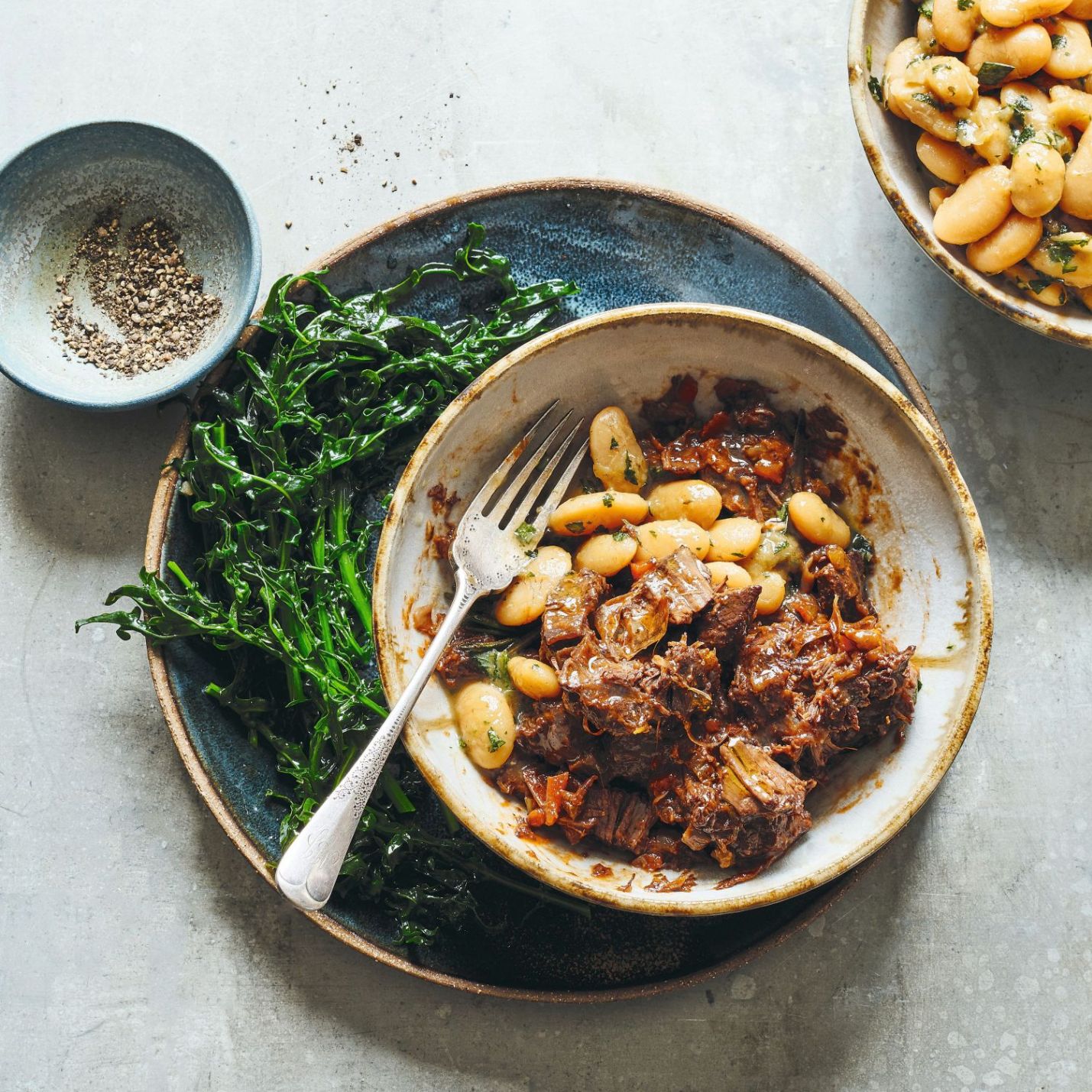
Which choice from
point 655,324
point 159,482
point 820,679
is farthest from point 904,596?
point 159,482

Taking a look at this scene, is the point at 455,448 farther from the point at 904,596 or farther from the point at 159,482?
the point at 904,596

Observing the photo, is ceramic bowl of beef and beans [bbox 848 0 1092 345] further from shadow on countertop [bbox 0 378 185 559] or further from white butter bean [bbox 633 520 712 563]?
shadow on countertop [bbox 0 378 185 559]

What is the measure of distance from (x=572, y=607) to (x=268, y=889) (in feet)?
3.67

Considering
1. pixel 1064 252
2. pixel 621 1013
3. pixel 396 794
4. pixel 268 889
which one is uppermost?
pixel 1064 252

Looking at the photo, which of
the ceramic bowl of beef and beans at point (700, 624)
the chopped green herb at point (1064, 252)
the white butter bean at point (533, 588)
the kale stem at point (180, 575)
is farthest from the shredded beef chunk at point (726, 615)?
the kale stem at point (180, 575)

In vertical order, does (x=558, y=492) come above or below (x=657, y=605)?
above

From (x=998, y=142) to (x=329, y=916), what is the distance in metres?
2.33

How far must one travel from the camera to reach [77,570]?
2.66 meters

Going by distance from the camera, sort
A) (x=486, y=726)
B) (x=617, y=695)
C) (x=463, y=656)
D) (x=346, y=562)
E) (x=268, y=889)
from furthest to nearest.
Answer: (x=268, y=889)
(x=346, y=562)
(x=463, y=656)
(x=486, y=726)
(x=617, y=695)

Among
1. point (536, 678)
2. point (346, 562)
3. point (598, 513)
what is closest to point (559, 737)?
point (536, 678)

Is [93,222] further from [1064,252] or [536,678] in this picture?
[1064,252]

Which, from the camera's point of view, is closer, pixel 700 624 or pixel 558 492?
pixel 700 624

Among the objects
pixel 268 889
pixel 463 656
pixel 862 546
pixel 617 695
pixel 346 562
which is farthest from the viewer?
pixel 268 889

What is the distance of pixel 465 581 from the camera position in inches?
87.4
